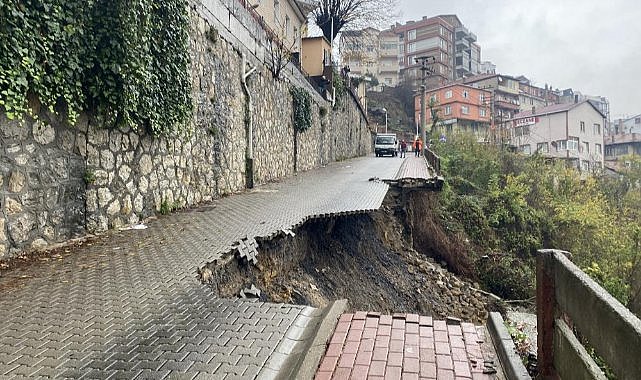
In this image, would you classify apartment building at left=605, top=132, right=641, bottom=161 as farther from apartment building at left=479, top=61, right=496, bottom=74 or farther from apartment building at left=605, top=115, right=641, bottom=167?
apartment building at left=479, top=61, right=496, bottom=74

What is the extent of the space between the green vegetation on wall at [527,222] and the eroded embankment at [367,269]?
1974 millimetres

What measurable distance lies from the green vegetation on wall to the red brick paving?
1043 centimetres

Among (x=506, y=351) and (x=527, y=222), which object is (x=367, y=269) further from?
(x=527, y=222)

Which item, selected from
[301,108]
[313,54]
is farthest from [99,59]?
[313,54]

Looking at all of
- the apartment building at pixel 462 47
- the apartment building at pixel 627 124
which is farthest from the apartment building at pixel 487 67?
the apartment building at pixel 627 124

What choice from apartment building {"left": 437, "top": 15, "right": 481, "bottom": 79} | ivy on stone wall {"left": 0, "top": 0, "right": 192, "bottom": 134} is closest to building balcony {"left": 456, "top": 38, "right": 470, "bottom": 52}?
apartment building {"left": 437, "top": 15, "right": 481, "bottom": 79}

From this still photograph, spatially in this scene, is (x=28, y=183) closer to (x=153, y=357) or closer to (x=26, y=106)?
(x=26, y=106)

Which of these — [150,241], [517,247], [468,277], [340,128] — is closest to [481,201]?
[517,247]

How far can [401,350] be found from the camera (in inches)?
137

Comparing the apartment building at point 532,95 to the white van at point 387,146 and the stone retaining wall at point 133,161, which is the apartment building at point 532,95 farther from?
the stone retaining wall at point 133,161

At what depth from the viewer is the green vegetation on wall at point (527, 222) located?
15.9 m

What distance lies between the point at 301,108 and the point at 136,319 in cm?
1611

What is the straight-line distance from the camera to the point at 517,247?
18406 mm

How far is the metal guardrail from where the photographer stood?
177cm
